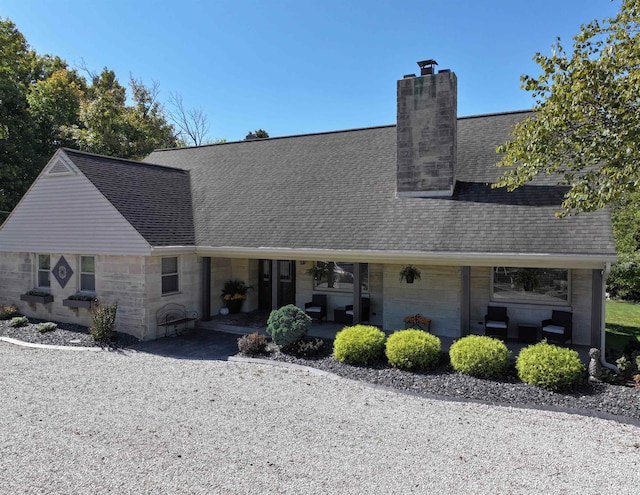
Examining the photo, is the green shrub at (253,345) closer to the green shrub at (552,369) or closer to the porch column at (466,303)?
the porch column at (466,303)

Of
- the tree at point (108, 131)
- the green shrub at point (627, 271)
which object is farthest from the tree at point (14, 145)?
the green shrub at point (627, 271)

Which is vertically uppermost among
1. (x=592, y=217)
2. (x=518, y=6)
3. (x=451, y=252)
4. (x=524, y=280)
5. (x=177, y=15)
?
(x=177, y=15)

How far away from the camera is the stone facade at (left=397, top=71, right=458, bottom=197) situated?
446 inches

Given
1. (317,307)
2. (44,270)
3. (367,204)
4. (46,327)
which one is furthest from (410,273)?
(44,270)

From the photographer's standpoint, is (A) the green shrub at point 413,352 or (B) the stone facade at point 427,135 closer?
(A) the green shrub at point 413,352

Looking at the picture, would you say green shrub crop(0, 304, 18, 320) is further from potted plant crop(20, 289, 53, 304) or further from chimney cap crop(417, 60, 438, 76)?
chimney cap crop(417, 60, 438, 76)

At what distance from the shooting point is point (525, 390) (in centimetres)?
697

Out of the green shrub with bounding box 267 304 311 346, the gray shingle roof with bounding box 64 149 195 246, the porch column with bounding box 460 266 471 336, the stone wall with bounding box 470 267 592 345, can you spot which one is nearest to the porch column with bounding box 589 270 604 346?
the stone wall with bounding box 470 267 592 345

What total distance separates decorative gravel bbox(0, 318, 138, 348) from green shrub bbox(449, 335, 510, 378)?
8334 millimetres

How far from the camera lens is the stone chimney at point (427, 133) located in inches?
446

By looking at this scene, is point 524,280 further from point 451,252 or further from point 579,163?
point 579,163

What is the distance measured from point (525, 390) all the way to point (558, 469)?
2.39 m

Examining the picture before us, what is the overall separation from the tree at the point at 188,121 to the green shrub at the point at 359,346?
122ft

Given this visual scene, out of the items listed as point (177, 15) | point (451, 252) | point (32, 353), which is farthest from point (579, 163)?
point (177, 15)
